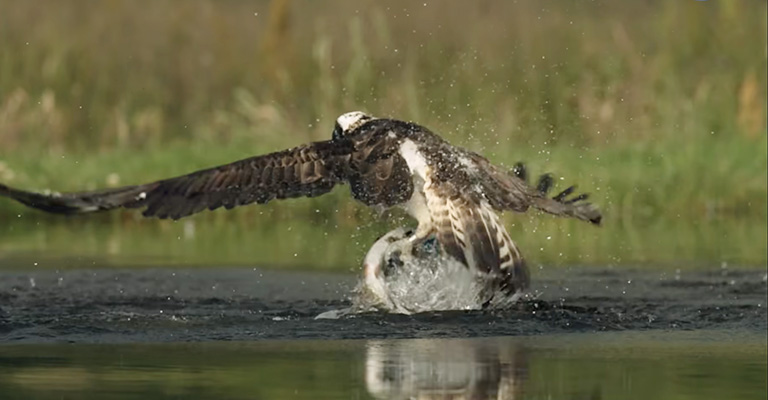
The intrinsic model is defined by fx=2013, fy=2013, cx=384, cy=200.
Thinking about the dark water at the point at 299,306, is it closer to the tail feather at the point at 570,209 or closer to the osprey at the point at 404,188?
the osprey at the point at 404,188

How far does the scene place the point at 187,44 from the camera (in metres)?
17.1

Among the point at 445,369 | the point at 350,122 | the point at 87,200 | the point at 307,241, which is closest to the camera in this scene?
the point at 445,369

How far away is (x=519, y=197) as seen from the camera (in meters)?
9.16

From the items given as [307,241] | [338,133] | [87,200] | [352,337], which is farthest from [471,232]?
[307,241]

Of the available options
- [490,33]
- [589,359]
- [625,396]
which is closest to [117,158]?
[490,33]

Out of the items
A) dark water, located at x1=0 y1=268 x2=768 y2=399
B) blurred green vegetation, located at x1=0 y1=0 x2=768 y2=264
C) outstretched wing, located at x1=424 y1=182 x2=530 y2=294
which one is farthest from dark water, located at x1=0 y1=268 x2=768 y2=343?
blurred green vegetation, located at x1=0 y1=0 x2=768 y2=264

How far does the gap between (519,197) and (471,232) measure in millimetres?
320

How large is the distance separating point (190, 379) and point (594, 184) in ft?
25.2

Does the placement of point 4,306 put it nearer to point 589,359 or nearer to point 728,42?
point 589,359

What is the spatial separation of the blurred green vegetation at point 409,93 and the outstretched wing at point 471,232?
4.47 metres

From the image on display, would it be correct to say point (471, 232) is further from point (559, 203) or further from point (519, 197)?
point (559, 203)

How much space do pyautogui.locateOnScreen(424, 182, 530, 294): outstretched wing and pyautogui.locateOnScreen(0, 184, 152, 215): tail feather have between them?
1.31 metres

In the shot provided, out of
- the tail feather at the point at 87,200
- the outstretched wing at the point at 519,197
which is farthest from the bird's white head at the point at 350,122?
the tail feather at the point at 87,200

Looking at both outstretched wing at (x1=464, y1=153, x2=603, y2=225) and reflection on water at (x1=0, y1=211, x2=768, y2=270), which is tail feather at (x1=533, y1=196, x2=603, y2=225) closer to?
outstretched wing at (x1=464, y1=153, x2=603, y2=225)
